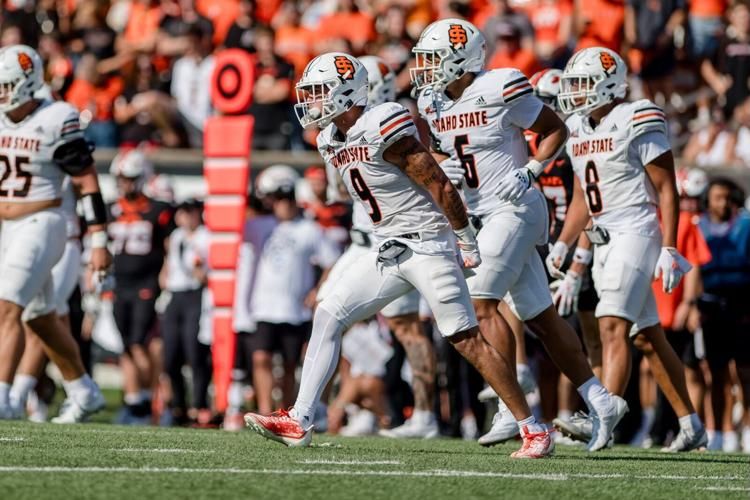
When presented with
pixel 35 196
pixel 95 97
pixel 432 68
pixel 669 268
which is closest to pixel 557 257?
pixel 669 268

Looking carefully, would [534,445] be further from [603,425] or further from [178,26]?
[178,26]

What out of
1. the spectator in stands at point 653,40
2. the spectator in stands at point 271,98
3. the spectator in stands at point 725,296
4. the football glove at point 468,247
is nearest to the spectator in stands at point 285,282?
the spectator in stands at point 271,98

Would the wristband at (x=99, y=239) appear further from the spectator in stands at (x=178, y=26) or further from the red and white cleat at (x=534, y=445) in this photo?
the spectator in stands at (x=178, y=26)

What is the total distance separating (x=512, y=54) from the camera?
13.6 m

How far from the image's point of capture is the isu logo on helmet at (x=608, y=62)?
8.12 meters

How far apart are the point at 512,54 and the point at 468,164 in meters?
6.07

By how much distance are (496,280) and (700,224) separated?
12.7ft

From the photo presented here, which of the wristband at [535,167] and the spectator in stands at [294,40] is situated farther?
the spectator in stands at [294,40]

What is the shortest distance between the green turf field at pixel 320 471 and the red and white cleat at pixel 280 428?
0.22ft

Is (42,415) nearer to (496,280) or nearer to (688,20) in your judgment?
(496,280)

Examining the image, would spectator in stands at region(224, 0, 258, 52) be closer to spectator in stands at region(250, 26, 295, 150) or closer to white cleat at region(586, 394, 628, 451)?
spectator in stands at region(250, 26, 295, 150)

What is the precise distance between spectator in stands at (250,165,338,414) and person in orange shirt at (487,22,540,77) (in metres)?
2.60

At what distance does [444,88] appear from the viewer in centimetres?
770

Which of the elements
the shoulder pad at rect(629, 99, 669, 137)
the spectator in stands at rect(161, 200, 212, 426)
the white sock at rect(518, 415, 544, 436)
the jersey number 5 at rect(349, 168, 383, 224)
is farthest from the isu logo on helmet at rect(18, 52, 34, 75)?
the white sock at rect(518, 415, 544, 436)
